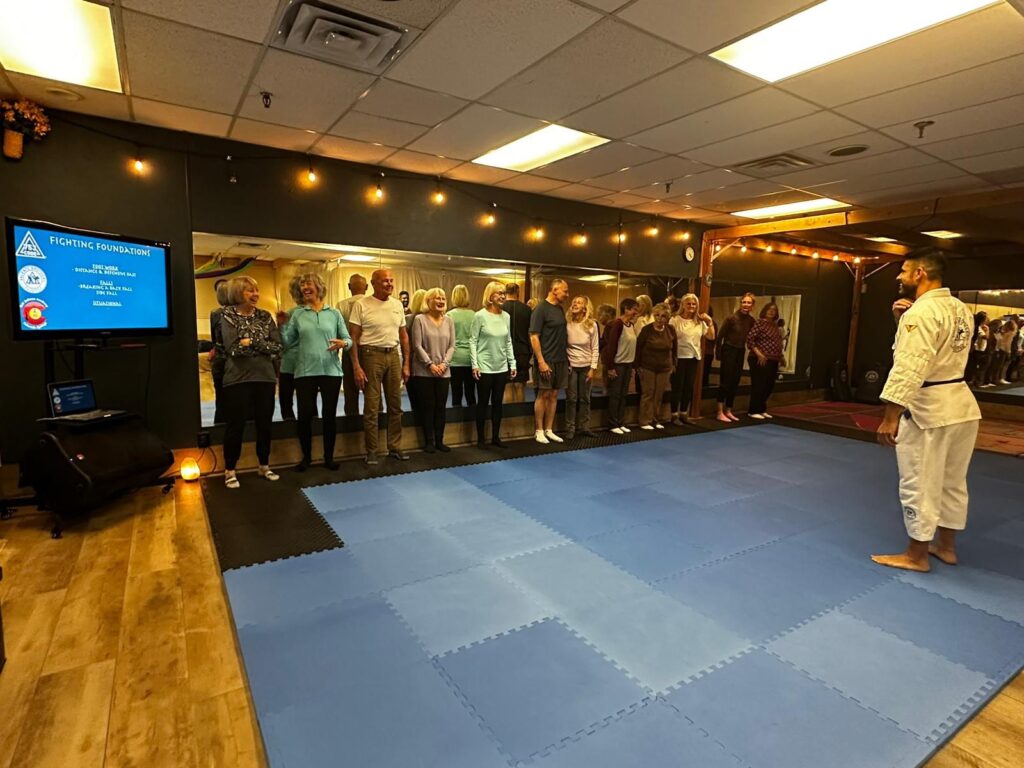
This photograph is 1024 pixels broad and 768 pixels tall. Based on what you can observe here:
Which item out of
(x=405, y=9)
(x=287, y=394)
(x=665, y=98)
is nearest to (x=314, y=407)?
(x=287, y=394)

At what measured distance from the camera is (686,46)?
2816 mm

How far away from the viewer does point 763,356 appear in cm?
770

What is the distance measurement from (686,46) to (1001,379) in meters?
9.04

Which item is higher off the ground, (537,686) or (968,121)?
(968,121)

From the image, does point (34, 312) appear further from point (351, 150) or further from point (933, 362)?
point (933, 362)

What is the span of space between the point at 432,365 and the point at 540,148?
222 cm

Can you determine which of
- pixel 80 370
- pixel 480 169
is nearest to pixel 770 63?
pixel 480 169

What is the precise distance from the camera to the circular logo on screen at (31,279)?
10.7 ft

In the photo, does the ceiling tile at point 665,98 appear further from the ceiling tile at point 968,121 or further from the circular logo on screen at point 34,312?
the circular logo on screen at point 34,312

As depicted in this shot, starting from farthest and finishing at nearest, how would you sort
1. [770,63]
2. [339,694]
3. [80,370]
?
1. [80,370]
2. [770,63]
3. [339,694]

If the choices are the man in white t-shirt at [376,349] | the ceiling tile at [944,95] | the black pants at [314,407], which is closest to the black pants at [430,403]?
the man in white t-shirt at [376,349]

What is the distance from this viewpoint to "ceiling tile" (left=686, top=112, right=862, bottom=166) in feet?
12.6

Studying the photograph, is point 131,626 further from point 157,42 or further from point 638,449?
point 638,449

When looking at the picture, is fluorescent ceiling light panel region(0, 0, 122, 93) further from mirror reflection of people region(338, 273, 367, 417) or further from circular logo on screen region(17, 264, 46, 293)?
mirror reflection of people region(338, 273, 367, 417)
